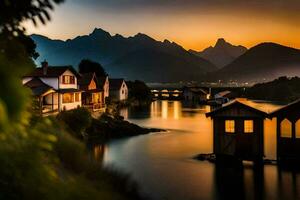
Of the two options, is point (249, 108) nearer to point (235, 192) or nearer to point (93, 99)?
point (235, 192)

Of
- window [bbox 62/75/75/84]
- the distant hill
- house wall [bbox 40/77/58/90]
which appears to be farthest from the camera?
the distant hill

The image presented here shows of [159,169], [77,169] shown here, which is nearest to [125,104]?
[159,169]

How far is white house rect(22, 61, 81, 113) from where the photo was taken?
49.2 meters

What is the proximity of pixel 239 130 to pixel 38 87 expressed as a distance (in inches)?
1128

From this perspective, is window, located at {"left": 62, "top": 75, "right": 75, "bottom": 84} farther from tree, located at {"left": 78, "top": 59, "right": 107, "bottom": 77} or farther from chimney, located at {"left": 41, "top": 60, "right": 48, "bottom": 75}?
tree, located at {"left": 78, "top": 59, "right": 107, "bottom": 77}

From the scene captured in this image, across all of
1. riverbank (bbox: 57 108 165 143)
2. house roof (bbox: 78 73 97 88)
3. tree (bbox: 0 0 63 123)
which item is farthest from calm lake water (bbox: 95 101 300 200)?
house roof (bbox: 78 73 97 88)

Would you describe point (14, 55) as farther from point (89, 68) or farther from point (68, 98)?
point (89, 68)

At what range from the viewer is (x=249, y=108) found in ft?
93.7

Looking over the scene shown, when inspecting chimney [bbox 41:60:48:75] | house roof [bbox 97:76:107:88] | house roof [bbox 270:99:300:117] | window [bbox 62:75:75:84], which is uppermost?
house roof [bbox 97:76:107:88]

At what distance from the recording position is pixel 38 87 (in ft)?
165

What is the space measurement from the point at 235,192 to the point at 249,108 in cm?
597

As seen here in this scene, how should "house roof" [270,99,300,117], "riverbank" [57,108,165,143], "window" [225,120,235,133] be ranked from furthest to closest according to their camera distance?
"riverbank" [57,108,165,143] < "window" [225,120,235,133] < "house roof" [270,99,300,117]

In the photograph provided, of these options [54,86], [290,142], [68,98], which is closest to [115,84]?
[68,98]

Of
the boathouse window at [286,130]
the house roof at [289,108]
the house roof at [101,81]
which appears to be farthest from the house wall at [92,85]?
the house roof at [289,108]
